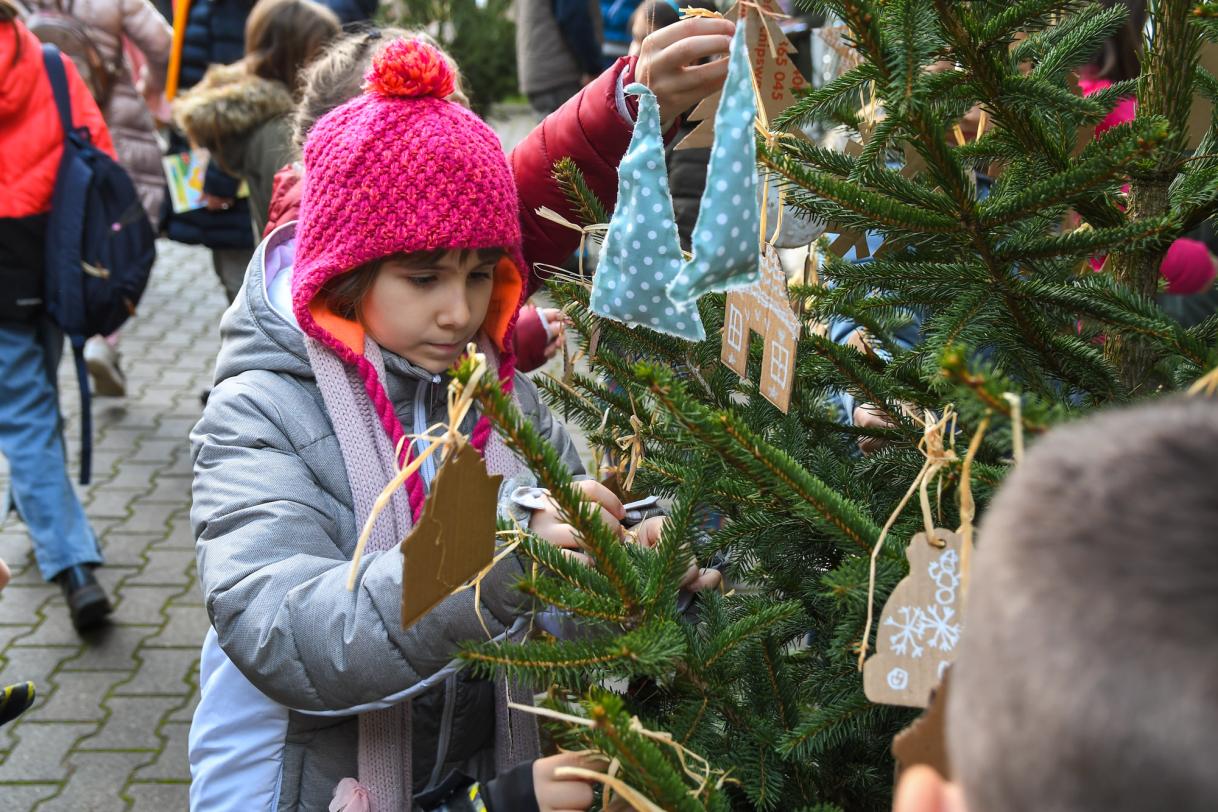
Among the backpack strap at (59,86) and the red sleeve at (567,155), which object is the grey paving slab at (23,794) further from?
the red sleeve at (567,155)

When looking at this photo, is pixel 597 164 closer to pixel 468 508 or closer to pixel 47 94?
pixel 468 508

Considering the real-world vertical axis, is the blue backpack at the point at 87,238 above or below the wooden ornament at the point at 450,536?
below

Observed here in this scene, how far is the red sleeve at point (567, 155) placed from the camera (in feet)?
6.43

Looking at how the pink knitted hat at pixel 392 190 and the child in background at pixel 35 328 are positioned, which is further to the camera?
the child in background at pixel 35 328

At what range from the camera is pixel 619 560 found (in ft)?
3.98

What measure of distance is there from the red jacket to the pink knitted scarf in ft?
8.25

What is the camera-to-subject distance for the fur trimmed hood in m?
4.33

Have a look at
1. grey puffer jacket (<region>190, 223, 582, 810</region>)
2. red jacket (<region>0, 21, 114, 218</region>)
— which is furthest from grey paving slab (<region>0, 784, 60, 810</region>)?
grey puffer jacket (<region>190, 223, 582, 810</region>)

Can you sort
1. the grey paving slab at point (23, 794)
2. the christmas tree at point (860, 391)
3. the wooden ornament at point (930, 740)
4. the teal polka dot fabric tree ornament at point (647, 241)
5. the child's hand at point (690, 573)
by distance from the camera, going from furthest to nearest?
the grey paving slab at point (23, 794) → the child's hand at point (690, 573) → the teal polka dot fabric tree ornament at point (647, 241) → the christmas tree at point (860, 391) → the wooden ornament at point (930, 740)

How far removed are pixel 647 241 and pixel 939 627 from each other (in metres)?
0.54

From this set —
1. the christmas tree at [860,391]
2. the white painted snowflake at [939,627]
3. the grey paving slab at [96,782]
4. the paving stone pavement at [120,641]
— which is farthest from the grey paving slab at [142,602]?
the white painted snowflake at [939,627]

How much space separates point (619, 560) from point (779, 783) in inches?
11.8

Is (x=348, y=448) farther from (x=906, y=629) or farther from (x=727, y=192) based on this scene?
(x=906, y=629)

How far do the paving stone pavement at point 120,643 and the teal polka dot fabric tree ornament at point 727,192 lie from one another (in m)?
2.76
